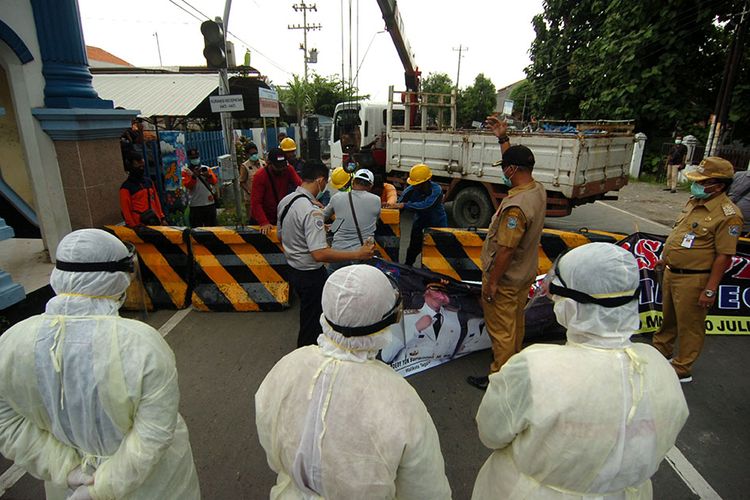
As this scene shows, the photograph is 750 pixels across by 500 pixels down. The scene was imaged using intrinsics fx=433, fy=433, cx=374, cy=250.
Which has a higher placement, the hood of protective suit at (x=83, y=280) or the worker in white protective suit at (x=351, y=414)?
the hood of protective suit at (x=83, y=280)

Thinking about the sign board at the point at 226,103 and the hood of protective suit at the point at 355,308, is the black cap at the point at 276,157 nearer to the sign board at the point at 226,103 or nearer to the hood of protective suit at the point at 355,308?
the sign board at the point at 226,103

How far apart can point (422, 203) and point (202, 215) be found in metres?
3.76

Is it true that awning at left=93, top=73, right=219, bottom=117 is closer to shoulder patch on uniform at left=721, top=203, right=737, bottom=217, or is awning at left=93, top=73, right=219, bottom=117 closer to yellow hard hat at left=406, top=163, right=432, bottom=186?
yellow hard hat at left=406, top=163, right=432, bottom=186

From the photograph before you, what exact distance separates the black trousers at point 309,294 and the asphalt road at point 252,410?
0.58 meters

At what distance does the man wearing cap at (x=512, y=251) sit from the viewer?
3.10 meters

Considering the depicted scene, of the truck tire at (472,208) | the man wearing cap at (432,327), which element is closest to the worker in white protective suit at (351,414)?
the man wearing cap at (432,327)

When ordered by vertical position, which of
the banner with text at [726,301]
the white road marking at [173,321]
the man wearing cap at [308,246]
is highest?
the man wearing cap at [308,246]

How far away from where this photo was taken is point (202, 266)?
5.00 m

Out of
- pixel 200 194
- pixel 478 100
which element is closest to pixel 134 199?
pixel 200 194

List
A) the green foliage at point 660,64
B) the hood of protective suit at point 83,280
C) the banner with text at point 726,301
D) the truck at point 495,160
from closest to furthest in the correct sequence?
the hood of protective suit at point 83,280 → the banner with text at point 726,301 → the truck at point 495,160 → the green foliage at point 660,64

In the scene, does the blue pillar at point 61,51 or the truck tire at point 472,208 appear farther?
the truck tire at point 472,208

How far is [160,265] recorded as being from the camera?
16.4 feet

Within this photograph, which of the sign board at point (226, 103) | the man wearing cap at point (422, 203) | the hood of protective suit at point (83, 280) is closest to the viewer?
the hood of protective suit at point (83, 280)

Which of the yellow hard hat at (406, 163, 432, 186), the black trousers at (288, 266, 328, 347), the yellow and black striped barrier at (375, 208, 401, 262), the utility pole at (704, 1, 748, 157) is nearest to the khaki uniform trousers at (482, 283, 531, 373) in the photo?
the black trousers at (288, 266, 328, 347)
